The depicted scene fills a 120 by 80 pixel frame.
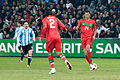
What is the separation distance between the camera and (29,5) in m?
29.6

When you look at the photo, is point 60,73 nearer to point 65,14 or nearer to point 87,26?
point 87,26

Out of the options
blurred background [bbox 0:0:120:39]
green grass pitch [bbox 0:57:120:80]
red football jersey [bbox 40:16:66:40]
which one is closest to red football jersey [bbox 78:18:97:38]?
green grass pitch [bbox 0:57:120:80]

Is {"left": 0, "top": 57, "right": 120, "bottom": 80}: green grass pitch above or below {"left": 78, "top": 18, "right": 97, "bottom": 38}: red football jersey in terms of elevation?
below

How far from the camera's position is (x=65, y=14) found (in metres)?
27.2

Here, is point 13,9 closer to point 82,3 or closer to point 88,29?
point 82,3

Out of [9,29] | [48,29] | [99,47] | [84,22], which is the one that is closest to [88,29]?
[84,22]

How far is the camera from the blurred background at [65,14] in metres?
25.7

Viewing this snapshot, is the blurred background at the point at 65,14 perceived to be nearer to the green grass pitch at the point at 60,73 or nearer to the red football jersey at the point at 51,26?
the green grass pitch at the point at 60,73

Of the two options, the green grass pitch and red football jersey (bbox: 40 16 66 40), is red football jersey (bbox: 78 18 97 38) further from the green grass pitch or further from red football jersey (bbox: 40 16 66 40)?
red football jersey (bbox: 40 16 66 40)

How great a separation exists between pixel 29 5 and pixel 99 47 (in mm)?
7229

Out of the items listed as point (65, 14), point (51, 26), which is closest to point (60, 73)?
point (51, 26)

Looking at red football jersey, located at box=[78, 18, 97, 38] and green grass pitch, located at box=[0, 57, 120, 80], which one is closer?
green grass pitch, located at box=[0, 57, 120, 80]

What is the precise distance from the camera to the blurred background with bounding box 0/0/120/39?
25.7 metres

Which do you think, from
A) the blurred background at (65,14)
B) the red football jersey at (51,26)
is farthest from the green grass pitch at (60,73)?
the blurred background at (65,14)
